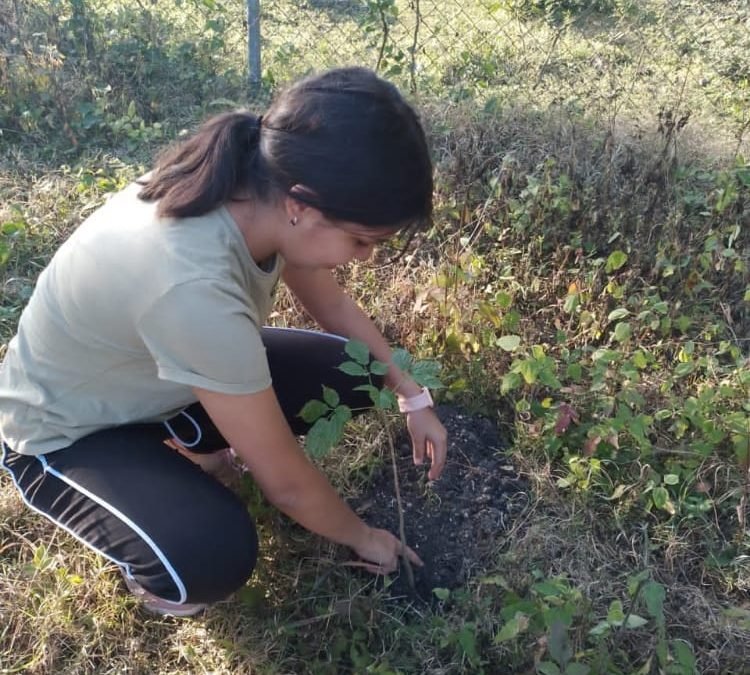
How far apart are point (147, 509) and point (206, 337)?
1.43 feet

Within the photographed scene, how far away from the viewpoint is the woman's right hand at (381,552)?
5.63 ft

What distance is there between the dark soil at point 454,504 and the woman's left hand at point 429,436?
15cm

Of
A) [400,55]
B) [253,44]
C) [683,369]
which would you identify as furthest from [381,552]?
[253,44]

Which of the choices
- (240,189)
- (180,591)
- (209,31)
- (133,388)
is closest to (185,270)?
(240,189)

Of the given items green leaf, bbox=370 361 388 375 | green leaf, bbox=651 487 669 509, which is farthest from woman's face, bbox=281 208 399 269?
green leaf, bbox=651 487 669 509

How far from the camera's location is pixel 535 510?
6.21 feet

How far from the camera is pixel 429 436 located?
5.81 feet

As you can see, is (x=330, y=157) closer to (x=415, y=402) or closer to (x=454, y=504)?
(x=415, y=402)

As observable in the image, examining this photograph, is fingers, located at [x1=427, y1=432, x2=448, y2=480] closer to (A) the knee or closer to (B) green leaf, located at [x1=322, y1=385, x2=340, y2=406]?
(B) green leaf, located at [x1=322, y1=385, x2=340, y2=406]

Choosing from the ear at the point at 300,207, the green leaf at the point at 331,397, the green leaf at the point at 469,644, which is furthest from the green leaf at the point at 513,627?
the ear at the point at 300,207

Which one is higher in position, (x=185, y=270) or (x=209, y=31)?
(x=185, y=270)

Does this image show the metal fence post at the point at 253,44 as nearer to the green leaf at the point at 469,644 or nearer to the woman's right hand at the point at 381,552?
the woman's right hand at the point at 381,552

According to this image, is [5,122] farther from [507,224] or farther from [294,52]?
[507,224]

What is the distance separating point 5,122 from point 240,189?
106 inches
